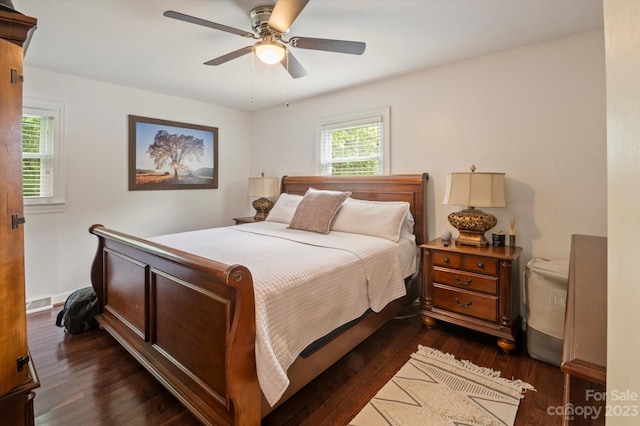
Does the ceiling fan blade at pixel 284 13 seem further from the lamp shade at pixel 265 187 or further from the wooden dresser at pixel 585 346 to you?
the lamp shade at pixel 265 187

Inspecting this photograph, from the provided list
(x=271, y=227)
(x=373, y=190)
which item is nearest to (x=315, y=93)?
(x=373, y=190)

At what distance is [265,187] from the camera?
4.30m

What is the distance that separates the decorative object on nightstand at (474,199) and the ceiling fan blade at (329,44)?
1341mm

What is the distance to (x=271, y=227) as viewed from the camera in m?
3.40

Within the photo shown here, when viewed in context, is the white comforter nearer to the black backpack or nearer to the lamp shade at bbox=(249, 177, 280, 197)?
the black backpack

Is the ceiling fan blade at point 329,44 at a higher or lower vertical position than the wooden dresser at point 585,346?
higher

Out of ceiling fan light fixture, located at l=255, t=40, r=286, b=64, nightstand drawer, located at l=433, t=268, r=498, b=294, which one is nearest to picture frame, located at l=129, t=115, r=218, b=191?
ceiling fan light fixture, located at l=255, t=40, r=286, b=64

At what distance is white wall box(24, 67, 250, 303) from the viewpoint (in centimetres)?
316

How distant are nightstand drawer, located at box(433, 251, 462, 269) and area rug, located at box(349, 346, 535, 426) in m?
0.75

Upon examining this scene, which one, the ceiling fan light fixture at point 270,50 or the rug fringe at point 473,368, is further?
the ceiling fan light fixture at point 270,50

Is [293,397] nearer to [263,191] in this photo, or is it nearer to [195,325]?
[195,325]

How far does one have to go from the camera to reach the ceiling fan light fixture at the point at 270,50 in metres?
2.04

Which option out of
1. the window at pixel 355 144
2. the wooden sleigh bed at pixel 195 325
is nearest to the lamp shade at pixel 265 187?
the window at pixel 355 144

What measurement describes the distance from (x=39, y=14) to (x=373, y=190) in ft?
10.3
